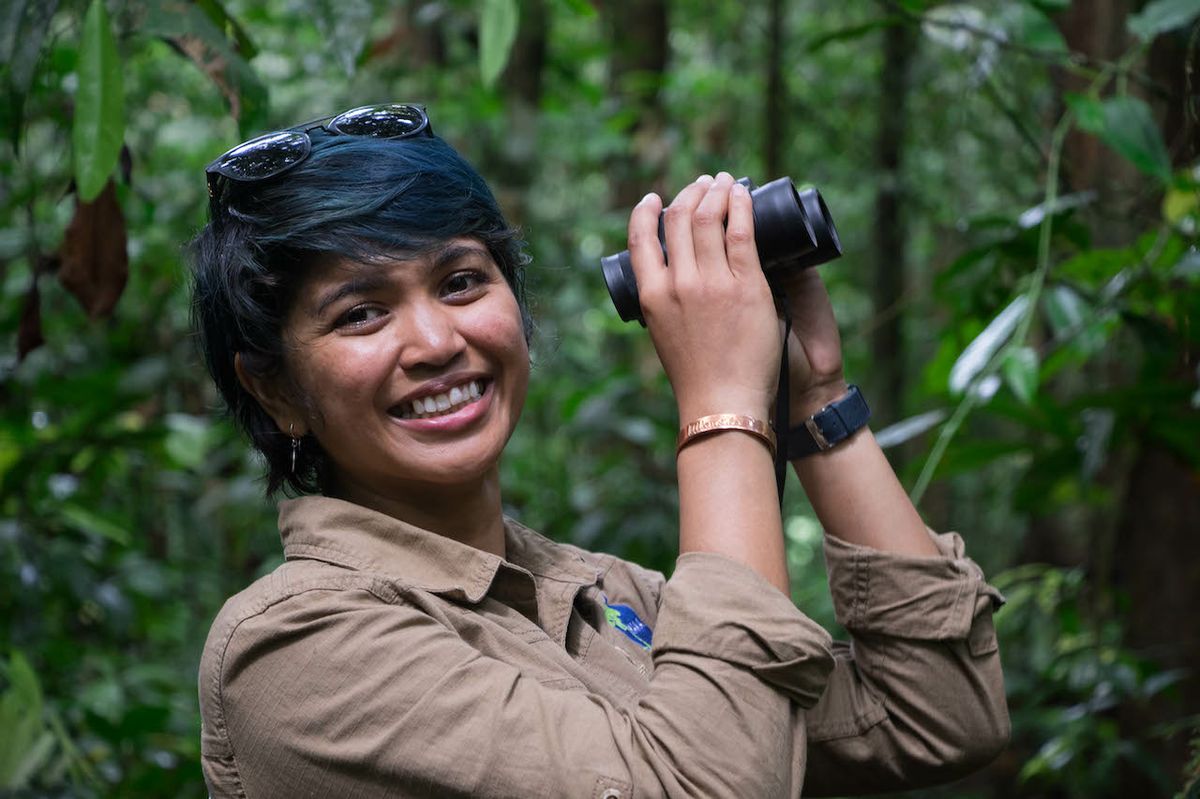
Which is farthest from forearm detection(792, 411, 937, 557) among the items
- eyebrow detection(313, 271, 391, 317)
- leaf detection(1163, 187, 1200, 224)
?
leaf detection(1163, 187, 1200, 224)

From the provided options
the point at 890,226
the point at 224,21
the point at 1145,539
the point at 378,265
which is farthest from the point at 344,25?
the point at 890,226

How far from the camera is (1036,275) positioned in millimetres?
1938

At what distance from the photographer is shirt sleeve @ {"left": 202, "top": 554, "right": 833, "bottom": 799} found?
1.03m

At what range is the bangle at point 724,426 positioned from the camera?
3.84 ft

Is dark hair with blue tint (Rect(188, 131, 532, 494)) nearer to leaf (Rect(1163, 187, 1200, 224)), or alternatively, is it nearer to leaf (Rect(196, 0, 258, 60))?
leaf (Rect(196, 0, 258, 60))

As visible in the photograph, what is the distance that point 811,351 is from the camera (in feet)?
4.88

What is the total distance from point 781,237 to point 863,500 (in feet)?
1.10

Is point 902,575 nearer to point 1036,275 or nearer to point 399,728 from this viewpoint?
point 399,728

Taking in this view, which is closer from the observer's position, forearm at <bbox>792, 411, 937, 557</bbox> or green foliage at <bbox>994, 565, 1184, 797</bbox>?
forearm at <bbox>792, 411, 937, 557</bbox>

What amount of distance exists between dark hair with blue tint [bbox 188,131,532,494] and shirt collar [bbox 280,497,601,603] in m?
0.13

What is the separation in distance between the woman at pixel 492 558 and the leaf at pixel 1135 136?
23.2 inches

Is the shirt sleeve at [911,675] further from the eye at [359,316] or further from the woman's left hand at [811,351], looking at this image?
the eye at [359,316]

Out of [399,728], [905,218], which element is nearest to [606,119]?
[905,218]

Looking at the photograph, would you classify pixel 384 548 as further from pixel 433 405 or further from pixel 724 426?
pixel 724 426
